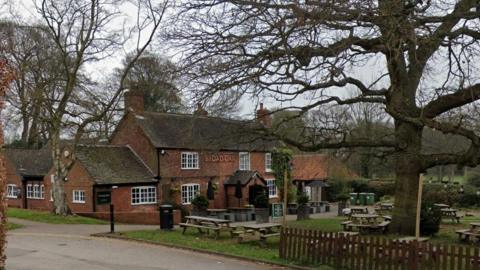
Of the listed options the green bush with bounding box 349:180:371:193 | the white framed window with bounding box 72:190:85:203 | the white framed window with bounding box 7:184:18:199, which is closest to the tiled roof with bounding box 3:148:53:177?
the white framed window with bounding box 7:184:18:199

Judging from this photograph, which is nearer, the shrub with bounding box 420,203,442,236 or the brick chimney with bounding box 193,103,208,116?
the brick chimney with bounding box 193,103,208,116

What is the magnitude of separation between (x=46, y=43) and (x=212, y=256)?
22546 millimetres

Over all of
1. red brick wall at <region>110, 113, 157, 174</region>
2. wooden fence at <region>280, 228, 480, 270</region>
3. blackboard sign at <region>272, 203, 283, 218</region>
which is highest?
red brick wall at <region>110, 113, 157, 174</region>

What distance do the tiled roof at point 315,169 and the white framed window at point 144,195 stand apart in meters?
19.8

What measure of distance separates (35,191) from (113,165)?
11.5 metres

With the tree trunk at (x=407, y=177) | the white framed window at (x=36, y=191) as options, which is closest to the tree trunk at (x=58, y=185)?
the white framed window at (x=36, y=191)

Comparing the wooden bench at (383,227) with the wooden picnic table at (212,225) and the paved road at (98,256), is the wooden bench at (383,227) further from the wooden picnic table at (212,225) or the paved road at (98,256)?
the paved road at (98,256)

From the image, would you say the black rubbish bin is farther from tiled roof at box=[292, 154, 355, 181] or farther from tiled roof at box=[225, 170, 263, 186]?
tiled roof at box=[292, 154, 355, 181]

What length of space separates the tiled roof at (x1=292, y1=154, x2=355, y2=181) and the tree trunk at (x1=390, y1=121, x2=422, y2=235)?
113ft

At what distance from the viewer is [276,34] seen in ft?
46.2

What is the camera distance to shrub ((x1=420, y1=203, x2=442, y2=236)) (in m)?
20.5

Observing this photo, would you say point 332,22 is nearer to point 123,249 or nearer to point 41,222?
point 123,249

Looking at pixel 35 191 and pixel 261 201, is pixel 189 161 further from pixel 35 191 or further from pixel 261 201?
pixel 35 191

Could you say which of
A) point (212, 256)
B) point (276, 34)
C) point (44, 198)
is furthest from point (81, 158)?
point (276, 34)
